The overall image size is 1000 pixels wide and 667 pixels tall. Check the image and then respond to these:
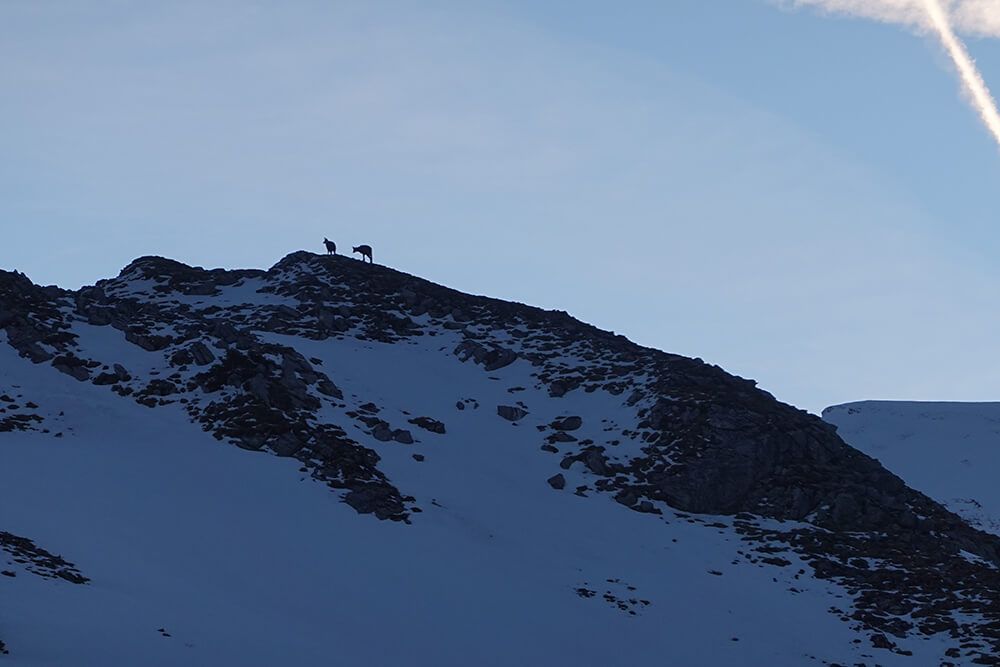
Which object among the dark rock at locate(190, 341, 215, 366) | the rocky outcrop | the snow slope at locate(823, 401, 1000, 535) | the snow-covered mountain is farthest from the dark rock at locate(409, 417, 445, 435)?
the snow slope at locate(823, 401, 1000, 535)

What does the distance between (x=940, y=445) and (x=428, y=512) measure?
47.5 meters

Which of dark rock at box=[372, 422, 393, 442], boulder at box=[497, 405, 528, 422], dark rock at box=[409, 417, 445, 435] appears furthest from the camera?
boulder at box=[497, 405, 528, 422]

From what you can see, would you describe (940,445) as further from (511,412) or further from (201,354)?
(201,354)

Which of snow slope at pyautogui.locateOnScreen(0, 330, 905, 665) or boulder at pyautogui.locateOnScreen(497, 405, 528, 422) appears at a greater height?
boulder at pyautogui.locateOnScreen(497, 405, 528, 422)

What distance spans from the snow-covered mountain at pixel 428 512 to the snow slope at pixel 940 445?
51.3 ft

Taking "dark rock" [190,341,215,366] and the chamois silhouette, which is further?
the chamois silhouette

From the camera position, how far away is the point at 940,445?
254 feet

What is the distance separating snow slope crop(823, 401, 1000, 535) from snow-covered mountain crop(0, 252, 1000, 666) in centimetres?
1564

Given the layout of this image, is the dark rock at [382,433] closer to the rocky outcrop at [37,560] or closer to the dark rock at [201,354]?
the dark rock at [201,354]

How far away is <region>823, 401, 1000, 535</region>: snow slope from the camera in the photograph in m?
67.7

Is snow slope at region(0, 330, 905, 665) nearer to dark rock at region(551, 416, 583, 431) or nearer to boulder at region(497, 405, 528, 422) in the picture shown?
dark rock at region(551, 416, 583, 431)

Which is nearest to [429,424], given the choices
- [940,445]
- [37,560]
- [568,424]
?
[568,424]

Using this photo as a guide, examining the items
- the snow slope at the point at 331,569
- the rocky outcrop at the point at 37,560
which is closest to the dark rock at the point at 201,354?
the snow slope at the point at 331,569

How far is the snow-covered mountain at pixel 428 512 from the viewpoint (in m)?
31.2
